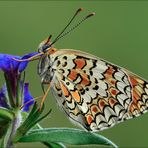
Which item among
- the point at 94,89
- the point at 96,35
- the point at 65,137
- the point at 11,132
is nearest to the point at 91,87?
the point at 94,89

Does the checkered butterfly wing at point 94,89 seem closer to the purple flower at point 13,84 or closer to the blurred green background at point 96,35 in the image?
the purple flower at point 13,84

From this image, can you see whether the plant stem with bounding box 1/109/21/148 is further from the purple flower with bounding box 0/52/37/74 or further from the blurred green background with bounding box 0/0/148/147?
the blurred green background with bounding box 0/0/148/147

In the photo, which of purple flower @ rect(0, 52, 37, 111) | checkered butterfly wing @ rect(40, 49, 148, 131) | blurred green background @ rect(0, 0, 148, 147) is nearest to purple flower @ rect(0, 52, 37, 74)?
purple flower @ rect(0, 52, 37, 111)

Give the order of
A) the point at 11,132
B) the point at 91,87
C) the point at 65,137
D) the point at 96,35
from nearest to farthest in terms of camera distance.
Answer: the point at 11,132, the point at 65,137, the point at 91,87, the point at 96,35

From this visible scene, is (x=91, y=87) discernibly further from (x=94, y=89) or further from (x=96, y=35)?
(x=96, y=35)

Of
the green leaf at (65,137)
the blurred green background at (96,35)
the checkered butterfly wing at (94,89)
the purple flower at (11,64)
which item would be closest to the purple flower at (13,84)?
the purple flower at (11,64)

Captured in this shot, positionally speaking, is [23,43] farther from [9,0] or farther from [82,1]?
[82,1]
